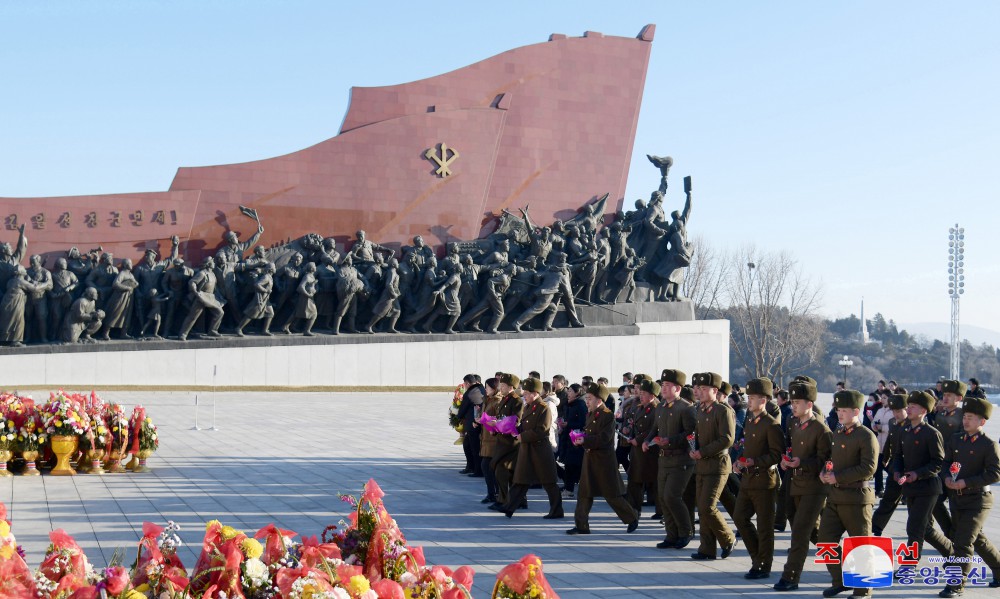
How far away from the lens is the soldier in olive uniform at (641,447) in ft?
27.2

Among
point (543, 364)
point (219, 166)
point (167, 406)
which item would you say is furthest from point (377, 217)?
point (167, 406)

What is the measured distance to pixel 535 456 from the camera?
834cm

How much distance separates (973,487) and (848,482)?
2.96ft

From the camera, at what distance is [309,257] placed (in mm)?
21031

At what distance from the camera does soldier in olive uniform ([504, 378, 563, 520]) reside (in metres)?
8.30

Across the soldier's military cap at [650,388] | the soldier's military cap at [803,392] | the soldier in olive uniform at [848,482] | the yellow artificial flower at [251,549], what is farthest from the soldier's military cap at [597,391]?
the yellow artificial flower at [251,549]

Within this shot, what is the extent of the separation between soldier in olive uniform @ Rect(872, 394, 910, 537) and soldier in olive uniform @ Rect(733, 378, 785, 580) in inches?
31.4

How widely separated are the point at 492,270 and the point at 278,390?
5462mm

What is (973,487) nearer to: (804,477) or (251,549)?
(804,477)

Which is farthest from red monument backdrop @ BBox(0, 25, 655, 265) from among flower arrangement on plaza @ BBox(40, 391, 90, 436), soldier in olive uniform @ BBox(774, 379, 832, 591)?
soldier in olive uniform @ BBox(774, 379, 832, 591)

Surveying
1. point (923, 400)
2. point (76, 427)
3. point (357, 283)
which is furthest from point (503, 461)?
point (357, 283)

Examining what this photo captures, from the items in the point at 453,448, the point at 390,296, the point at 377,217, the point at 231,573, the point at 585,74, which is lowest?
the point at 453,448

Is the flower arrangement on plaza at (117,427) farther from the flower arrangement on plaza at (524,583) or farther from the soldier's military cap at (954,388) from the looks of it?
the flower arrangement on plaza at (524,583)

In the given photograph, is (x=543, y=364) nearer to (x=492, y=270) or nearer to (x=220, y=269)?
(x=492, y=270)
